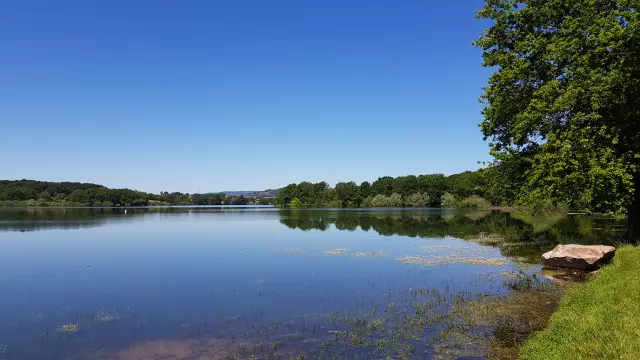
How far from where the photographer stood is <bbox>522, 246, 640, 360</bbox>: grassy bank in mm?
10883

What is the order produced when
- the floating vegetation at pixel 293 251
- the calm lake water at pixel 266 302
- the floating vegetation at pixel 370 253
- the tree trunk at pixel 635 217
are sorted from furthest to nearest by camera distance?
the floating vegetation at pixel 293 251
the floating vegetation at pixel 370 253
the tree trunk at pixel 635 217
the calm lake water at pixel 266 302

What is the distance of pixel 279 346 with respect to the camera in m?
15.7

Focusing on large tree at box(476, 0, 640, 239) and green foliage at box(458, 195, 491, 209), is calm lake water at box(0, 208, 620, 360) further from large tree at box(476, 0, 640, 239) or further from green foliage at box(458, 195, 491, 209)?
green foliage at box(458, 195, 491, 209)

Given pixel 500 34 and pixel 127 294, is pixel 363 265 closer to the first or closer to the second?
pixel 127 294

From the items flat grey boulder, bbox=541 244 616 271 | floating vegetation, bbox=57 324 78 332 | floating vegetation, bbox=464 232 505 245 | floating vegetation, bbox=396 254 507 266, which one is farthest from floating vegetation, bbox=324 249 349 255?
floating vegetation, bbox=57 324 78 332

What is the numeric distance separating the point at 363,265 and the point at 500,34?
81.2ft

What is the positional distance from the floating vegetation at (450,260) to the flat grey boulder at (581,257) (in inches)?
175

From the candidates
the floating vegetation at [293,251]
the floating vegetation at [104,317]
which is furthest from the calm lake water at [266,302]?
the floating vegetation at [293,251]

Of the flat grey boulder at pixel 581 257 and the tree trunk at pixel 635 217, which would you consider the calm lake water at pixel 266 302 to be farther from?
the tree trunk at pixel 635 217

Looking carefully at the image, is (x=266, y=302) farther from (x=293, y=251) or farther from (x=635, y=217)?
(x=635, y=217)

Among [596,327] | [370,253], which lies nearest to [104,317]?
[596,327]

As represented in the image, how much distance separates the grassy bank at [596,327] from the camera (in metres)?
10.9

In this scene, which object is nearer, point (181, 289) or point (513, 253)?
point (181, 289)

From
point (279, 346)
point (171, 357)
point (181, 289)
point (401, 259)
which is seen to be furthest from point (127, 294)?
point (401, 259)
